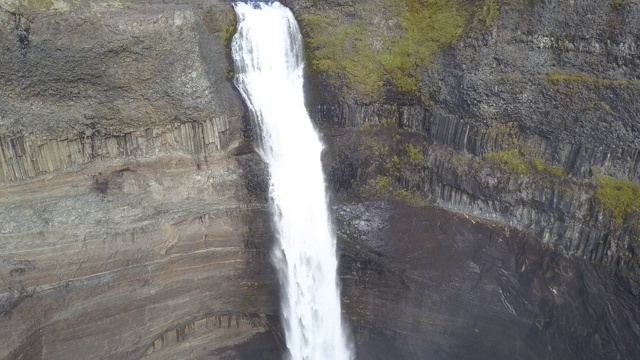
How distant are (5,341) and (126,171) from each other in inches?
251

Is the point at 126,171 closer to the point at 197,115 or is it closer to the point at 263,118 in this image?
the point at 197,115

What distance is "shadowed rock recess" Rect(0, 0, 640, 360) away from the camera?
16.0 meters

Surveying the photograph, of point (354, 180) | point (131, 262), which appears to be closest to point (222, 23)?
point (354, 180)

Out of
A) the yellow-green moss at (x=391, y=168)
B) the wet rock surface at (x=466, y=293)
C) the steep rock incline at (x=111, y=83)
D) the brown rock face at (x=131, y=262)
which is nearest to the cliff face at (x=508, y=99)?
the yellow-green moss at (x=391, y=168)

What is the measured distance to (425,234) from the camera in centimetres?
1970

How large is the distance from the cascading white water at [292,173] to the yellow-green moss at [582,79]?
875 cm

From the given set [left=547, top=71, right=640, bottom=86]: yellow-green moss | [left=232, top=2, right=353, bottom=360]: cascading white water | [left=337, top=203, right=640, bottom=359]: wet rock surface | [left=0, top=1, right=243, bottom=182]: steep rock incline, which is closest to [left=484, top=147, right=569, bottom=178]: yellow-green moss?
[left=337, top=203, right=640, bottom=359]: wet rock surface

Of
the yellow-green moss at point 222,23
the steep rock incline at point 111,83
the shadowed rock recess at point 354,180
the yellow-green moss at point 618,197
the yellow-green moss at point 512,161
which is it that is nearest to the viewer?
the yellow-green moss at point 618,197

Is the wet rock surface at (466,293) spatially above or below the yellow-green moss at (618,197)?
below

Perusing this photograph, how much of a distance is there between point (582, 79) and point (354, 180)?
8.82 metres

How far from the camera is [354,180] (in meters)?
20.5

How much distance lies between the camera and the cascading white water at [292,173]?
63.6 ft

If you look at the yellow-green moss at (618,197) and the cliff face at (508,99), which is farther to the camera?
the cliff face at (508,99)

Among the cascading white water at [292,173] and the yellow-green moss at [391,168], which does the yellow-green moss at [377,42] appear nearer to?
the cascading white water at [292,173]
